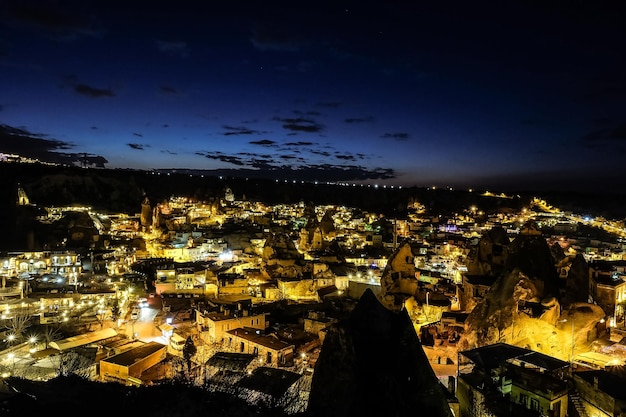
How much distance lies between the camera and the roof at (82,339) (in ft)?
60.2

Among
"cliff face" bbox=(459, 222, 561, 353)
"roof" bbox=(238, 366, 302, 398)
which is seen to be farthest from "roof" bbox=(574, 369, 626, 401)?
"roof" bbox=(238, 366, 302, 398)

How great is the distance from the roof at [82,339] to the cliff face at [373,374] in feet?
51.2

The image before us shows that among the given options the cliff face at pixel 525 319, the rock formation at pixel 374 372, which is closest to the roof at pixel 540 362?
the cliff face at pixel 525 319

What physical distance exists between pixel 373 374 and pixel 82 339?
55.6 ft

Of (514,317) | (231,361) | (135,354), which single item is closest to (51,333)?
(135,354)

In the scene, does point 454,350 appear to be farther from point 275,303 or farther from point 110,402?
point 110,402

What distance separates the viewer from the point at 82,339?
1912cm

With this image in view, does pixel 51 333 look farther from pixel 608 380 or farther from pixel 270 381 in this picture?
pixel 608 380

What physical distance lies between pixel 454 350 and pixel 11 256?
116ft

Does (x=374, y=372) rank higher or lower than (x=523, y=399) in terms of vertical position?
higher

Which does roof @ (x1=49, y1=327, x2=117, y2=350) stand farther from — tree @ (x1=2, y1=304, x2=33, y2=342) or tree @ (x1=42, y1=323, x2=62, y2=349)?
tree @ (x1=2, y1=304, x2=33, y2=342)

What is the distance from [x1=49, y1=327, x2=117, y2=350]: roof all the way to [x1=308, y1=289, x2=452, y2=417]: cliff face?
615 inches

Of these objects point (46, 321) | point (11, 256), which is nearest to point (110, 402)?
point (46, 321)

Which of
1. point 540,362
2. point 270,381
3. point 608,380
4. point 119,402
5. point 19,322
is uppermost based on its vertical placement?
point 119,402
